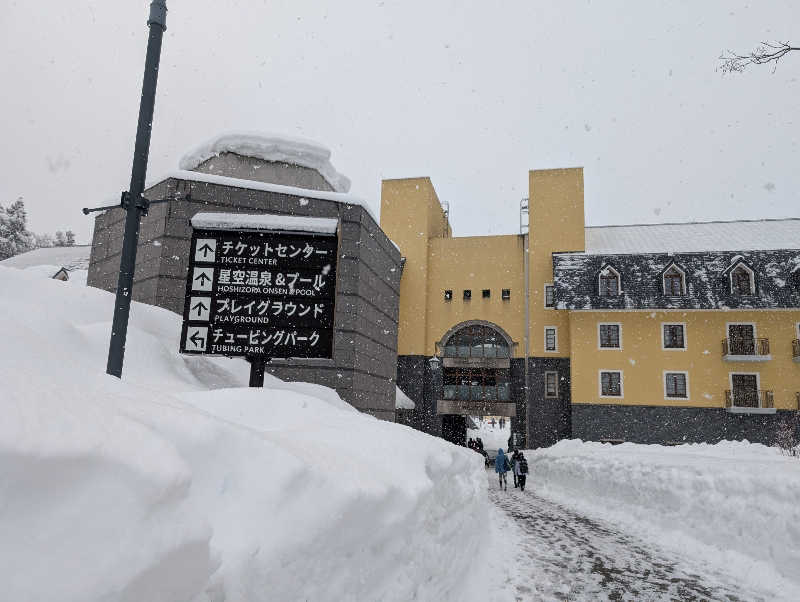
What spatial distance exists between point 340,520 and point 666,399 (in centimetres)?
3068

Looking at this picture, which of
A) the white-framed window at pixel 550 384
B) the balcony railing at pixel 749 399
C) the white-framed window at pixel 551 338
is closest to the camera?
the balcony railing at pixel 749 399

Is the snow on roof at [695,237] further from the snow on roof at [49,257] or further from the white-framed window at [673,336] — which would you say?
the snow on roof at [49,257]

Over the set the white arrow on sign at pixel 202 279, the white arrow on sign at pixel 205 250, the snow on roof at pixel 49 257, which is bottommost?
the white arrow on sign at pixel 202 279

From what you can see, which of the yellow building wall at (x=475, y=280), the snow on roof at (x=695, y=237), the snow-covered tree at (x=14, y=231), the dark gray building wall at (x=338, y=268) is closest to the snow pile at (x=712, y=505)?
the dark gray building wall at (x=338, y=268)

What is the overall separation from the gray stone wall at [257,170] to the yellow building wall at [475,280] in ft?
63.1

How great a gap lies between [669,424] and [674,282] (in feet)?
25.7

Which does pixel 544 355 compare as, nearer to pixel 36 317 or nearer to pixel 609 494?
pixel 609 494

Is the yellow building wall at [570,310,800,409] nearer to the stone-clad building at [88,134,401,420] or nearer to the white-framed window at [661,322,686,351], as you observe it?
the white-framed window at [661,322,686,351]

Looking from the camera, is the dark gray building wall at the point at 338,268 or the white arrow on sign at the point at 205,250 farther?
the dark gray building wall at the point at 338,268

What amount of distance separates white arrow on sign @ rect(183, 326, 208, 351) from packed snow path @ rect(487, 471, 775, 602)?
221 inches

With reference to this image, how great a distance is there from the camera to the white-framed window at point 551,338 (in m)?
33.0

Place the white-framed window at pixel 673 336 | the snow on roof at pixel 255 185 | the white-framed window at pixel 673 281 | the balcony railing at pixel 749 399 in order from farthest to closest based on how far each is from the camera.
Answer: the white-framed window at pixel 673 336 < the white-framed window at pixel 673 281 < the balcony railing at pixel 749 399 < the snow on roof at pixel 255 185

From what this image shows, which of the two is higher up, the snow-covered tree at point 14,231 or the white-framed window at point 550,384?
the snow-covered tree at point 14,231

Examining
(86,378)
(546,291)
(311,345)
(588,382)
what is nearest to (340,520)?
(86,378)
